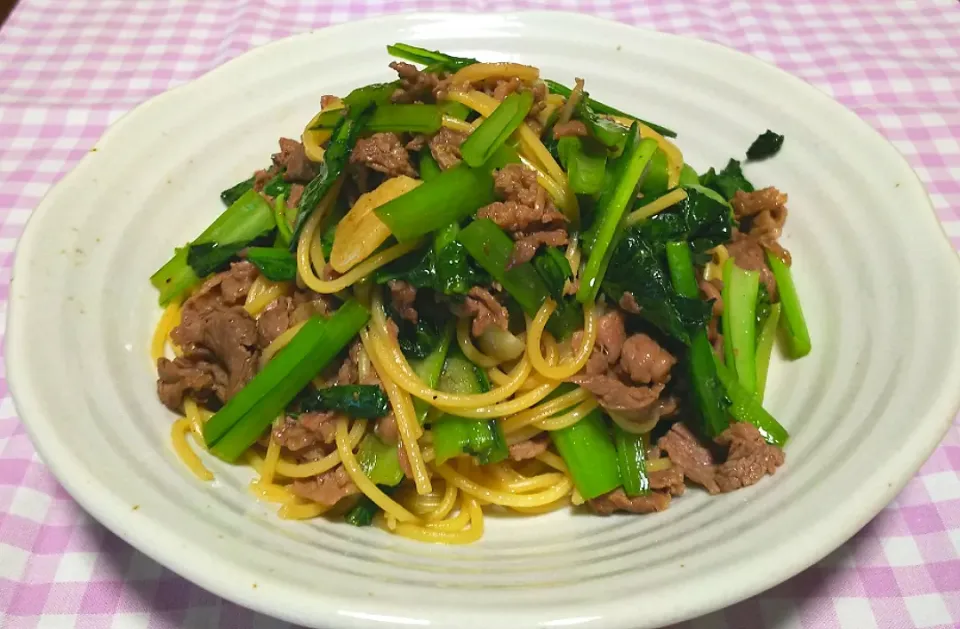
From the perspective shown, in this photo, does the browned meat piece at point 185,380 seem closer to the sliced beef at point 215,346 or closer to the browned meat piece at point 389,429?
the sliced beef at point 215,346

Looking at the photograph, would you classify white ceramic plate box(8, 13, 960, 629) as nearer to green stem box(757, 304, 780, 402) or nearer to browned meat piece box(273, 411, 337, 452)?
green stem box(757, 304, 780, 402)

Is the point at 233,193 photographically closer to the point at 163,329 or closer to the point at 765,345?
the point at 163,329

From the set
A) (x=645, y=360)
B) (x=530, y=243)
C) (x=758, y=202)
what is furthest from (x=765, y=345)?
(x=530, y=243)

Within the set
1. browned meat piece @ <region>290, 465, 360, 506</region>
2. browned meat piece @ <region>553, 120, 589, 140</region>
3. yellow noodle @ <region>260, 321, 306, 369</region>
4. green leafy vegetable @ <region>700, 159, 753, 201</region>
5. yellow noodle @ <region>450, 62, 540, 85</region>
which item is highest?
yellow noodle @ <region>450, 62, 540, 85</region>

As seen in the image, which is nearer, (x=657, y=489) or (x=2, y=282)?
(x=657, y=489)

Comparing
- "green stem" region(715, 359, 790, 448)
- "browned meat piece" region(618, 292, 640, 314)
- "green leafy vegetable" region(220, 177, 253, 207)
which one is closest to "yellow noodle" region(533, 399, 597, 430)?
"browned meat piece" region(618, 292, 640, 314)

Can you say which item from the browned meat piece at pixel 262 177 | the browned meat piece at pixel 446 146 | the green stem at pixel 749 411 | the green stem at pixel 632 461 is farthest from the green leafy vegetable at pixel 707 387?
the browned meat piece at pixel 262 177

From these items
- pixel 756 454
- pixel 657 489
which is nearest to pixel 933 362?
pixel 756 454

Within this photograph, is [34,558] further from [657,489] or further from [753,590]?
[753,590]
